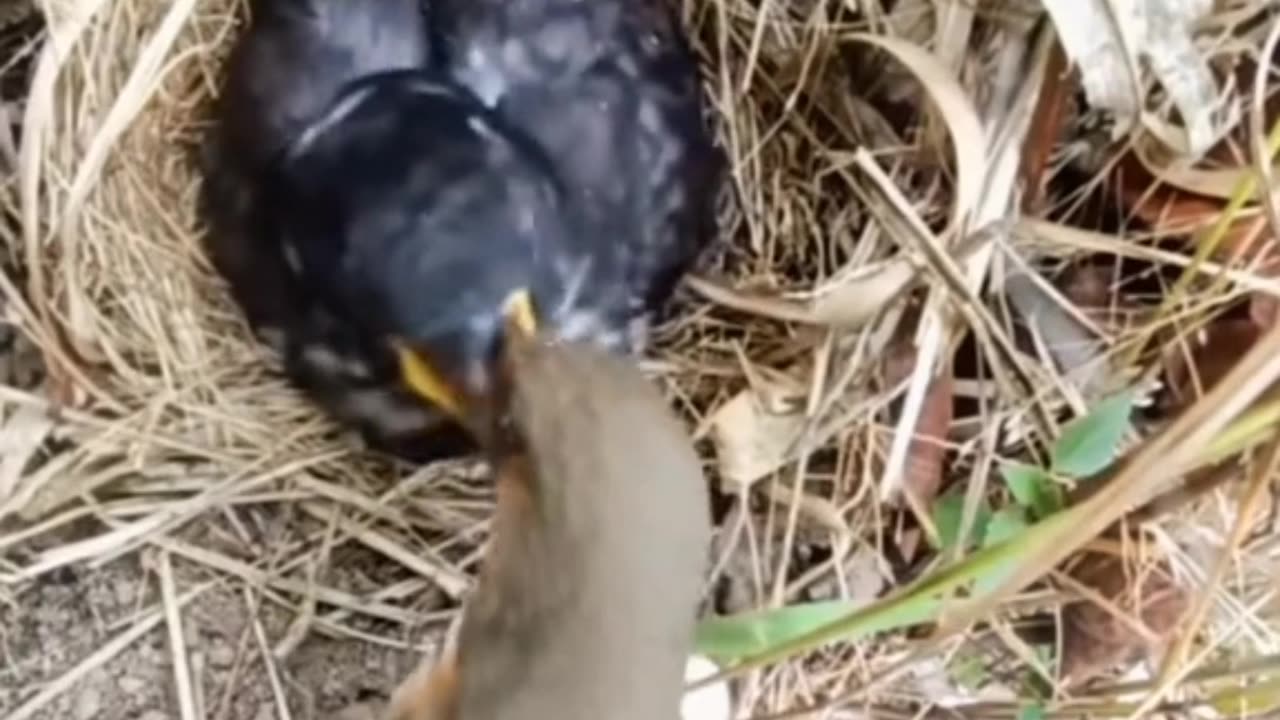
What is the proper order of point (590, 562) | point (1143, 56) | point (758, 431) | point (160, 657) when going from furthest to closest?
point (160, 657) → point (758, 431) → point (1143, 56) → point (590, 562)

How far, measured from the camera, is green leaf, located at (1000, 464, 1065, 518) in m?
1.32

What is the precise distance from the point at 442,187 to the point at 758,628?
29 cm

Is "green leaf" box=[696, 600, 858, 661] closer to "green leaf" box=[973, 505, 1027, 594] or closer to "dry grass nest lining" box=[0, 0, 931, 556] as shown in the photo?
"green leaf" box=[973, 505, 1027, 594]

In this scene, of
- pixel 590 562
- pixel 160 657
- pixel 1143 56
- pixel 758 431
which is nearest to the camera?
pixel 590 562

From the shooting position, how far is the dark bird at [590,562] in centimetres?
112

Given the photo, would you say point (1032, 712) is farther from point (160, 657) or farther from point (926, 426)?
point (160, 657)

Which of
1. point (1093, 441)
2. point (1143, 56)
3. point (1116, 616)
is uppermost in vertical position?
point (1143, 56)

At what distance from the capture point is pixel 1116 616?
1366mm

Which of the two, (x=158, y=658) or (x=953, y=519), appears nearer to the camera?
(x=953, y=519)

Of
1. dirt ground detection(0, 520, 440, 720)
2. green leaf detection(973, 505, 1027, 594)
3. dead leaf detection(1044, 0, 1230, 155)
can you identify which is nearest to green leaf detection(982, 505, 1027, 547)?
green leaf detection(973, 505, 1027, 594)

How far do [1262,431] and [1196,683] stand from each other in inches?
10.8

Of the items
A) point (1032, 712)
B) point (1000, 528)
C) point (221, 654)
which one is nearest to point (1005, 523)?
point (1000, 528)

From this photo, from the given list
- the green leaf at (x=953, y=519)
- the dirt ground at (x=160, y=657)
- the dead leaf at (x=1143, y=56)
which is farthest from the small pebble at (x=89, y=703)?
the dead leaf at (x=1143, y=56)

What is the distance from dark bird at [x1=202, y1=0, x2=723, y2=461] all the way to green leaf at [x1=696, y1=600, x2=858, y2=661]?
0.16 m
